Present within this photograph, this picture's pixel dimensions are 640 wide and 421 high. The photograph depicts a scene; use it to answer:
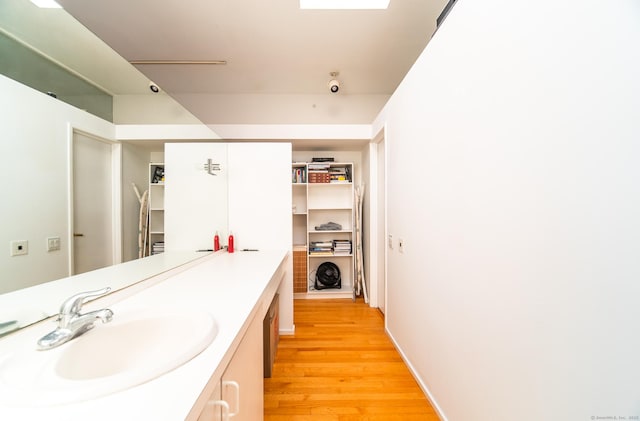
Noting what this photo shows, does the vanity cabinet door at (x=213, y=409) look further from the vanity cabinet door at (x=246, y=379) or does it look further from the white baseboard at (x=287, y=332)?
the white baseboard at (x=287, y=332)

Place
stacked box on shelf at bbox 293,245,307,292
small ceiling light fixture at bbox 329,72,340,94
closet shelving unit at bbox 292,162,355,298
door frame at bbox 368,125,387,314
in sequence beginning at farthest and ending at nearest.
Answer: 1. closet shelving unit at bbox 292,162,355,298
2. stacked box on shelf at bbox 293,245,307,292
3. door frame at bbox 368,125,387,314
4. small ceiling light fixture at bbox 329,72,340,94

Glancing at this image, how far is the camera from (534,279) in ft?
2.45

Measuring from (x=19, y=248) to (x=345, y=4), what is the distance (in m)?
2.25

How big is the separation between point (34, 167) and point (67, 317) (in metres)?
0.51

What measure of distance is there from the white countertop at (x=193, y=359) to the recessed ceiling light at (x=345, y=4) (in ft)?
6.71

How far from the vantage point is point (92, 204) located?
925 mm

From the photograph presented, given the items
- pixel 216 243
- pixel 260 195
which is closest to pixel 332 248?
pixel 260 195

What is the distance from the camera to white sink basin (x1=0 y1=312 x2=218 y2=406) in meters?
0.47

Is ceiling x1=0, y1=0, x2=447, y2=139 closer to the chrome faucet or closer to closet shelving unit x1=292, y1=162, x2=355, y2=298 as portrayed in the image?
the chrome faucet

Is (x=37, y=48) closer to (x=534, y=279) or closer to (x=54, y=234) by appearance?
(x=54, y=234)

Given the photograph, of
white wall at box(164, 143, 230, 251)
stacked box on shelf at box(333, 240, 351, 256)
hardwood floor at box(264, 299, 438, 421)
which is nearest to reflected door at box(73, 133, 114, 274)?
white wall at box(164, 143, 230, 251)

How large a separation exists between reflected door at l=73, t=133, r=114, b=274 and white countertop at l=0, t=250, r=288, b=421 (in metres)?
0.21

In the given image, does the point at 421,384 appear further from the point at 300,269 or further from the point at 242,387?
the point at 300,269

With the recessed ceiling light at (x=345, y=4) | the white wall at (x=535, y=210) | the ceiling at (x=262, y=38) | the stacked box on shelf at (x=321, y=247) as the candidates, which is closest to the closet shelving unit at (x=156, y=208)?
the ceiling at (x=262, y=38)
